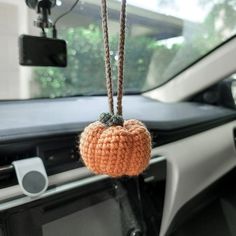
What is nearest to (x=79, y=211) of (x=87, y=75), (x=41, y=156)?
(x=41, y=156)

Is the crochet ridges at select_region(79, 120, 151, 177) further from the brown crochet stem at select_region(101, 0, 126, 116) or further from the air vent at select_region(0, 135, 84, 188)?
the air vent at select_region(0, 135, 84, 188)

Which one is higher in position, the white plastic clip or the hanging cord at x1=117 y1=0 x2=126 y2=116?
the hanging cord at x1=117 y1=0 x2=126 y2=116

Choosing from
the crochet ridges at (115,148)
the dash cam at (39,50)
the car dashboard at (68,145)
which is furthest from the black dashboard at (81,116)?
the crochet ridges at (115,148)

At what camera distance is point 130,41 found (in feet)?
4.90

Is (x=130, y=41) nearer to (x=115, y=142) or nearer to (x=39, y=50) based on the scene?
(x=39, y=50)

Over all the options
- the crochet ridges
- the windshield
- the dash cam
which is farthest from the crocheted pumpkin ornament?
the windshield

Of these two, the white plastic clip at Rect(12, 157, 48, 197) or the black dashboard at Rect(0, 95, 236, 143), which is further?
the black dashboard at Rect(0, 95, 236, 143)

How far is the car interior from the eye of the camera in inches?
25.1

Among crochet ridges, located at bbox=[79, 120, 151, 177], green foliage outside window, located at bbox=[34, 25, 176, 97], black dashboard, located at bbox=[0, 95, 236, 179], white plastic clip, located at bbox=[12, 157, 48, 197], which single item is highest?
green foliage outside window, located at bbox=[34, 25, 176, 97]

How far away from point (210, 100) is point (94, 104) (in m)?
0.80

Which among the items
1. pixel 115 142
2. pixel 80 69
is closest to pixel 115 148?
pixel 115 142

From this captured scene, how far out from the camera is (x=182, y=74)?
2.22 metres

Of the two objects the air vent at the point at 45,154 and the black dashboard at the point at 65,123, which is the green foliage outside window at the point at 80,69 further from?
the air vent at the point at 45,154

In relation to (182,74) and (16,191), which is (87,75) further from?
(16,191)
